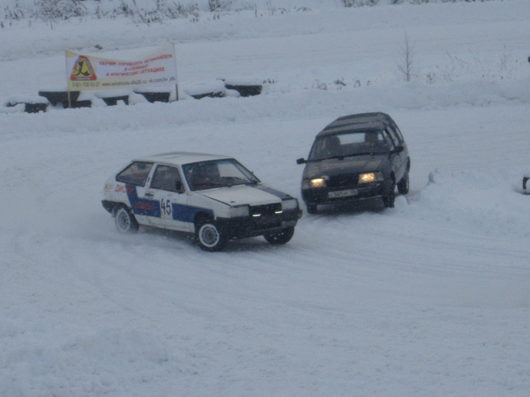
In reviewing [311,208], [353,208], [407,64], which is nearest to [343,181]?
[311,208]

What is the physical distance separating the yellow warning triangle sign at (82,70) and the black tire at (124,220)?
36.0 feet

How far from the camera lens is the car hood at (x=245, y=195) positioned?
44.9 ft

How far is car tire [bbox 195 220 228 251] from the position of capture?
44.5 feet

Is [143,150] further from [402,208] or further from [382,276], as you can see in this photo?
[382,276]

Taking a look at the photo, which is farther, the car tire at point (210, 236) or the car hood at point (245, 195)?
the car hood at point (245, 195)

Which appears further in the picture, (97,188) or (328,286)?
(97,188)

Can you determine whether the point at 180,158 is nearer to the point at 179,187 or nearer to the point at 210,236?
the point at 179,187

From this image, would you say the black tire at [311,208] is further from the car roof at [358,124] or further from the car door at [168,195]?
the car door at [168,195]

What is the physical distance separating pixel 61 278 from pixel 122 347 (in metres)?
4.03

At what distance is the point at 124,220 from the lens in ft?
50.6

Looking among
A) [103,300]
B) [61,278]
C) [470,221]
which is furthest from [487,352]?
[470,221]

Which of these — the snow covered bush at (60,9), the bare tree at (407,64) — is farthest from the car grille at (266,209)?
the snow covered bush at (60,9)

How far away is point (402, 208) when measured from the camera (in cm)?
1639

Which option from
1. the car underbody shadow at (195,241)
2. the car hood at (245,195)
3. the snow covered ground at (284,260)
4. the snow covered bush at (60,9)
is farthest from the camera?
the snow covered bush at (60,9)
